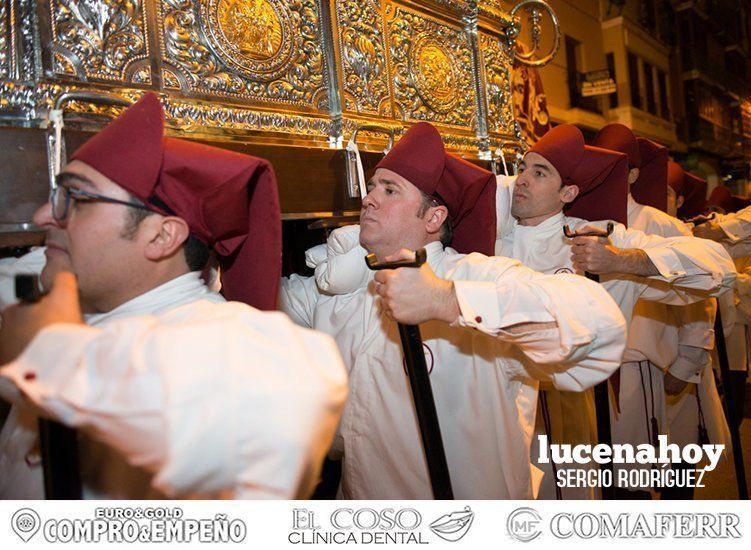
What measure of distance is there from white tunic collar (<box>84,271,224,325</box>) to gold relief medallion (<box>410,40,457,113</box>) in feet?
6.34

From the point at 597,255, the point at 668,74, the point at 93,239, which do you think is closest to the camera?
the point at 93,239

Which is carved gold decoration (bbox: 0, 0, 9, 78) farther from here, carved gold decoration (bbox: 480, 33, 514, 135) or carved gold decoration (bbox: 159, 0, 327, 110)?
carved gold decoration (bbox: 480, 33, 514, 135)

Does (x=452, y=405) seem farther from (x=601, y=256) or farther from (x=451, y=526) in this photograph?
(x=601, y=256)

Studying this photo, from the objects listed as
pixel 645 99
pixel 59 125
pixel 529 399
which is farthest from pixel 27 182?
pixel 645 99

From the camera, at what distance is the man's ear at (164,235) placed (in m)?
1.43

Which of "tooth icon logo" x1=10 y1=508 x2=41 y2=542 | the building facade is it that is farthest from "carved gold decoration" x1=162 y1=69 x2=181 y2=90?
the building facade

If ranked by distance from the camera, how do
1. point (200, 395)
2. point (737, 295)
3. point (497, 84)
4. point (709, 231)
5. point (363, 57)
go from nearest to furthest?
point (200, 395)
point (363, 57)
point (497, 84)
point (709, 231)
point (737, 295)

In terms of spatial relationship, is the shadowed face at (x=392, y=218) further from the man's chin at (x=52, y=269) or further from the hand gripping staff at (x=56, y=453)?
the hand gripping staff at (x=56, y=453)

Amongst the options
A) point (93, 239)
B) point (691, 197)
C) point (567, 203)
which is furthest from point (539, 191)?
point (691, 197)

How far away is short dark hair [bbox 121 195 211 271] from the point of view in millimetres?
1397

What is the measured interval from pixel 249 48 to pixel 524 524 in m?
2.06

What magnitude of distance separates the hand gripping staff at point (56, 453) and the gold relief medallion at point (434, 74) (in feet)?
7.72

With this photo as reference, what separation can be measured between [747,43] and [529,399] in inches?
766

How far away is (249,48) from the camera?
2289 millimetres
